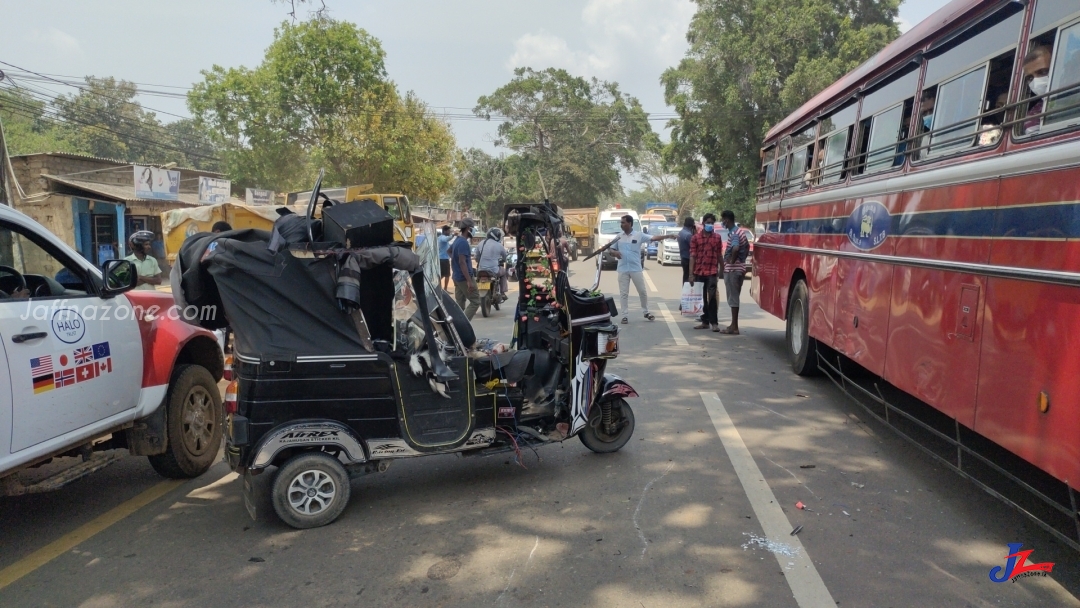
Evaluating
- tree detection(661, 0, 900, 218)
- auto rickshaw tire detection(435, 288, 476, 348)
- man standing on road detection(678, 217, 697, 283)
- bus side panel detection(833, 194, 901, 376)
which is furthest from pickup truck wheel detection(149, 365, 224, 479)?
tree detection(661, 0, 900, 218)

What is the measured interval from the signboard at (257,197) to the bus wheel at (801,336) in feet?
68.1

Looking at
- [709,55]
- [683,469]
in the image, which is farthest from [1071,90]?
[709,55]

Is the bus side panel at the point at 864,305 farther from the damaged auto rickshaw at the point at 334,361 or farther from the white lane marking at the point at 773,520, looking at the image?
the damaged auto rickshaw at the point at 334,361

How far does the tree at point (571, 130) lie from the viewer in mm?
59188

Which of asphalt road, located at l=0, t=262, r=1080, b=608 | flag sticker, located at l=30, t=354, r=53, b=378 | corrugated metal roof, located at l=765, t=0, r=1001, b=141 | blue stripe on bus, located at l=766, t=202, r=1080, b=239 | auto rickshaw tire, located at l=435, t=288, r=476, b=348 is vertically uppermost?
corrugated metal roof, located at l=765, t=0, r=1001, b=141

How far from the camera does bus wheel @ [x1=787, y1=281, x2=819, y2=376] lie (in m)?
7.96

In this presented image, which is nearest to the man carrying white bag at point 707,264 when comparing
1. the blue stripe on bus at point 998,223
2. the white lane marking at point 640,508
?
the blue stripe on bus at point 998,223

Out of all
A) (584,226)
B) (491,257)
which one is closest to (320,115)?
(584,226)

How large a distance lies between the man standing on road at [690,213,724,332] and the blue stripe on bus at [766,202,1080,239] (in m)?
5.73

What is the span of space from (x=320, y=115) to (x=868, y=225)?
29564mm

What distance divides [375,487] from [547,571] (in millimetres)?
1726

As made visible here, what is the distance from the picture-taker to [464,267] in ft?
40.2

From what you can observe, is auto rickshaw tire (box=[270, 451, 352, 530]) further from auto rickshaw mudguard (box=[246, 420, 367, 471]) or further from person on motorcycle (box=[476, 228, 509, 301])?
person on motorcycle (box=[476, 228, 509, 301])

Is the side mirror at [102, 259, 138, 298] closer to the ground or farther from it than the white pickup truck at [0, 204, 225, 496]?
farther from it
